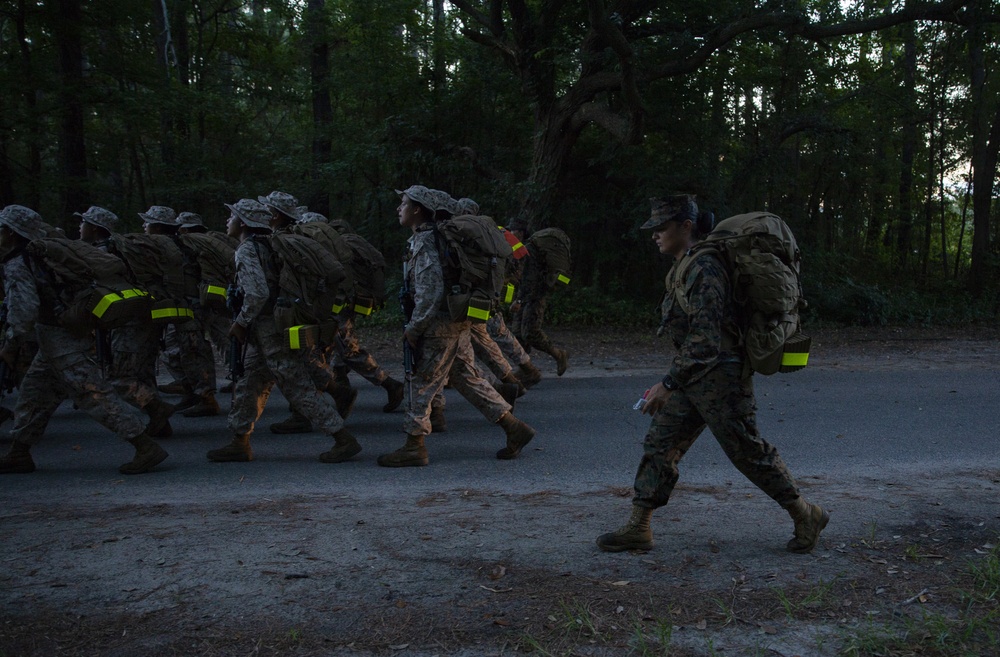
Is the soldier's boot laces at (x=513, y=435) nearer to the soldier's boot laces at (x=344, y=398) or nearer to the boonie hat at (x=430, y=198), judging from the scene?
the boonie hat at (x=430, y=198)

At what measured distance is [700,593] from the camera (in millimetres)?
3816

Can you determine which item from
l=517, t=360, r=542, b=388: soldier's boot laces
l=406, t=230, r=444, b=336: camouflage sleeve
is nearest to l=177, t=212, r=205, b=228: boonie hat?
l=517, t=360, r=542, b=388: soldier's boot laces

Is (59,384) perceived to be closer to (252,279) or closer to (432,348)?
(252,279)

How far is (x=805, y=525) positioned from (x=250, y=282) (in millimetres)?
4197

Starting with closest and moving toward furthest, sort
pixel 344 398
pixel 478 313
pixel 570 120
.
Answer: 1. pixel 478 313
2. pixel 344 398
3. pixel 570 120

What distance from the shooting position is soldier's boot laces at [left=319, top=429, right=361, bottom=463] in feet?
21.3

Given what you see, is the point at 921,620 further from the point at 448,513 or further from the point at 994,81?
the point at 994,81

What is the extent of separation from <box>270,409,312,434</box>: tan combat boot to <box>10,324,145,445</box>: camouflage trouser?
58.2 inches

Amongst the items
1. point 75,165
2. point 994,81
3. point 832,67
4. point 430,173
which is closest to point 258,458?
point 75,165

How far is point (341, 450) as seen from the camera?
650 centimetres

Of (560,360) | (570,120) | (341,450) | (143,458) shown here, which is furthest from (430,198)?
(570,120)

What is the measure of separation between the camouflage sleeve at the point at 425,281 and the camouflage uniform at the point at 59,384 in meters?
2.26

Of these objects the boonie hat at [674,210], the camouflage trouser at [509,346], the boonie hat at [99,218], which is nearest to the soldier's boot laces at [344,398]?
the camouflage trouser at [509,346]

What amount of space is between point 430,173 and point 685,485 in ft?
39.9
